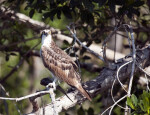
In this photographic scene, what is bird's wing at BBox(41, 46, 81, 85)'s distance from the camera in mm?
5030

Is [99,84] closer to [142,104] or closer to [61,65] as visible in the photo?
[61,65]

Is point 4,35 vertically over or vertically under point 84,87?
over

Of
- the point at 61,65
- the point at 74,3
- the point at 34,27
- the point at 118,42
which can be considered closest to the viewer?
the point at 74,3

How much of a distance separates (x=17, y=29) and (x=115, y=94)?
204 cm

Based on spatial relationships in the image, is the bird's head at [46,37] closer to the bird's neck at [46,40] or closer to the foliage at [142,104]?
the bird's neck at [46,40]

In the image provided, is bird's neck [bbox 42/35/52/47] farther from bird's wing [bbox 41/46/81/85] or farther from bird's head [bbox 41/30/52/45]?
bird's wing [bbox 41/46/81/85]

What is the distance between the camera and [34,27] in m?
6.58

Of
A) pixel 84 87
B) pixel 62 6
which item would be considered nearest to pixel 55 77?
pixel 84 87

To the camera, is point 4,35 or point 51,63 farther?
point 4,35

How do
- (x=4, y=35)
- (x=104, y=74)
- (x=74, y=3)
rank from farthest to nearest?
(x=4, y=35)
(x=104, y=74)
(x=74, y=3)

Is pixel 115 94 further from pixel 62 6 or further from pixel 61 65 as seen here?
pixel 62 6

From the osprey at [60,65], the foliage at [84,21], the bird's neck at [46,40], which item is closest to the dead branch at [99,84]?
the osprey at [60,65]

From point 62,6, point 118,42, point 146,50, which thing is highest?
point 62,6

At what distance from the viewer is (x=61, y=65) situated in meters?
5.16
